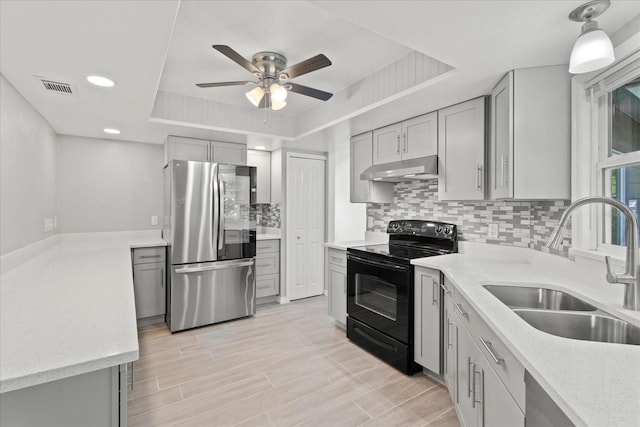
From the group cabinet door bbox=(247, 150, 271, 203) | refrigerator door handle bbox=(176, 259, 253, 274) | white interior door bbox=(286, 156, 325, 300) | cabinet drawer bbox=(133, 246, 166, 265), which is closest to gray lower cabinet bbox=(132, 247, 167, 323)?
cabinet drawer bbox=(133, 246, 166, 265)

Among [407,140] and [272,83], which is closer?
[272,83]

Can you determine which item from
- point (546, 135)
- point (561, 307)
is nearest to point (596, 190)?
point (546, 135)

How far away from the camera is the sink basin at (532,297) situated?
1641 mm

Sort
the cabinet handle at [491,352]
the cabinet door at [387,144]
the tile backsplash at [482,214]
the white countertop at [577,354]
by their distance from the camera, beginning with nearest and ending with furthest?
1. the white countertop at [577,354]
2. the cabinet handle at [491,352]
3. the tile backsplash at [482,214]
4. the cabinet door at [387,144]

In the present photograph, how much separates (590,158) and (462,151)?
798mm

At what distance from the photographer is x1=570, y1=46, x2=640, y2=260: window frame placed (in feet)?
5.60

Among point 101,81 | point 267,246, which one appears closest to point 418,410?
point 267,246

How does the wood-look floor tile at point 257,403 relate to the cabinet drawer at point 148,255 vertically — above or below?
below

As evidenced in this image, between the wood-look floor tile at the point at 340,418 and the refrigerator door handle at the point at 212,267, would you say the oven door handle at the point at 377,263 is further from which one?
the refrigerator door handle at the point at 212,267

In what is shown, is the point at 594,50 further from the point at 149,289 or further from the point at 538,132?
the point at 149,289

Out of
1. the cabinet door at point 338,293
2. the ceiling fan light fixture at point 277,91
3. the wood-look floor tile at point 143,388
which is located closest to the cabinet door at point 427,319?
the cabinet door at point 338,293

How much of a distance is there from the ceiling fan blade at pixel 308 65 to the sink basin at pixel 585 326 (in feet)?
5.49

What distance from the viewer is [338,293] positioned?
11.0ft

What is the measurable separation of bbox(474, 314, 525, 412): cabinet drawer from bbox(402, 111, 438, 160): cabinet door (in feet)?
5.38
